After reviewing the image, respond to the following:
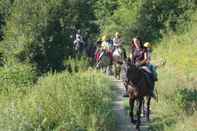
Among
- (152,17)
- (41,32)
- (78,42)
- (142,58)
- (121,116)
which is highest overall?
(152,17)

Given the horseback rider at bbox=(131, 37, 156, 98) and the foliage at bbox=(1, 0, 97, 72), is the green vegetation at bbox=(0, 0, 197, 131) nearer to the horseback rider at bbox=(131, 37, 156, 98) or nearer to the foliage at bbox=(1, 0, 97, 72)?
the foliage at bbox=(1, 0, 97, 72)

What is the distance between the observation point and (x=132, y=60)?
1827 centimetres

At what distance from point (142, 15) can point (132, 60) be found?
67.3ft

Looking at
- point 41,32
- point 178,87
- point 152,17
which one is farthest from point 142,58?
point 152,17

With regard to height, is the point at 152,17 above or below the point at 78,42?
above

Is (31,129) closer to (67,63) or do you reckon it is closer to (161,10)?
(67,63)

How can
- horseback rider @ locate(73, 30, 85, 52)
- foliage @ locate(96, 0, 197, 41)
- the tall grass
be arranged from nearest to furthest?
the tall grass < horseback rider @ locate(73, 30, 85, 52) < foliage @ locate(96, 0, 197, 41)

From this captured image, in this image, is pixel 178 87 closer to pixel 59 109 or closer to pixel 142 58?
pixel 142 58

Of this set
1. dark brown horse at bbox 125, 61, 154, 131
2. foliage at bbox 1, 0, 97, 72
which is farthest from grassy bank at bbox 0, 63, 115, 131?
foliage at bbox 1, 0, 97, 72

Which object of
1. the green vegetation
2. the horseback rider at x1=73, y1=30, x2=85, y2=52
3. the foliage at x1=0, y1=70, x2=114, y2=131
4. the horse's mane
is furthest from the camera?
the horseback rider at x1=73, y1=30, x2=85, y2=52

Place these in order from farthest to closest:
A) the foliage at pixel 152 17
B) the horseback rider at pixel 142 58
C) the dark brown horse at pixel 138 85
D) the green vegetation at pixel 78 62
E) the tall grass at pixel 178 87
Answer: the foliage at pixel 152 17, the horseback rider at pixel 142 58, the tall grass at pixel 178 87, the dark brown horse at pixel 138 85, the green vegetation at pixel 78 62

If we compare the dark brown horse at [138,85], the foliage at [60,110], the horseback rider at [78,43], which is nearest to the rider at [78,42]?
the horseback rider at [78,43]

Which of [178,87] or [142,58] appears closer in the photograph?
[142,58]

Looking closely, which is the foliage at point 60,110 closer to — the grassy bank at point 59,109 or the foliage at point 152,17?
the grassy bank at point 59,109
